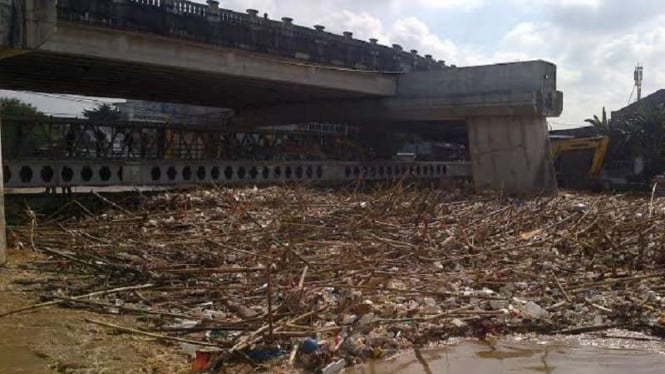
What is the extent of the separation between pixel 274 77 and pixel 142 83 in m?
5.89

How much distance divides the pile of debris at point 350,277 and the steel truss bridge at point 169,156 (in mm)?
5118

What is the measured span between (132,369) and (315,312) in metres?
1.94

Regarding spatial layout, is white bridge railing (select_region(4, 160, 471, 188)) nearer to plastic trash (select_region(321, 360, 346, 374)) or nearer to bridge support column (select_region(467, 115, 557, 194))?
bridge support column (select_region(467, 115, 557, 194))

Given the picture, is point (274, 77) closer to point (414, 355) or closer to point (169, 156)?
point (169, 156)

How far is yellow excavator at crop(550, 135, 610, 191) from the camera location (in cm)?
3250

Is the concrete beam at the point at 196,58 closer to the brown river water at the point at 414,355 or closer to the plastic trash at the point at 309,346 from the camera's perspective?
the brown river water at the point at 414,355

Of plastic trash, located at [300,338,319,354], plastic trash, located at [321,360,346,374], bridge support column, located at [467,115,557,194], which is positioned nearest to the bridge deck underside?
bridge support column, located at [467,115,557,194]

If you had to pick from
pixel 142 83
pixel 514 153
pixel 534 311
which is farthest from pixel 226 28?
pixel 534 311

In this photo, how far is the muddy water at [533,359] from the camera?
615cm

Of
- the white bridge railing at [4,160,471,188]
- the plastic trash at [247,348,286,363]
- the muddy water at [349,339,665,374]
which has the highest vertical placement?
the white bridge railing at [4,160,471,188]

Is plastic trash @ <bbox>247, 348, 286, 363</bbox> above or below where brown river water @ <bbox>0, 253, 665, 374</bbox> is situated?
above

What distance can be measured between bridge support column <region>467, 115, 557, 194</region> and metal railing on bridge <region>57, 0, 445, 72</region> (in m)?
8.54

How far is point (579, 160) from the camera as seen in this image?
3381 cm

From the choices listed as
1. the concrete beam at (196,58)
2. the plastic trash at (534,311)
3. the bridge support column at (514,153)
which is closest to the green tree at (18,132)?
the concrete beam at (196,58)
